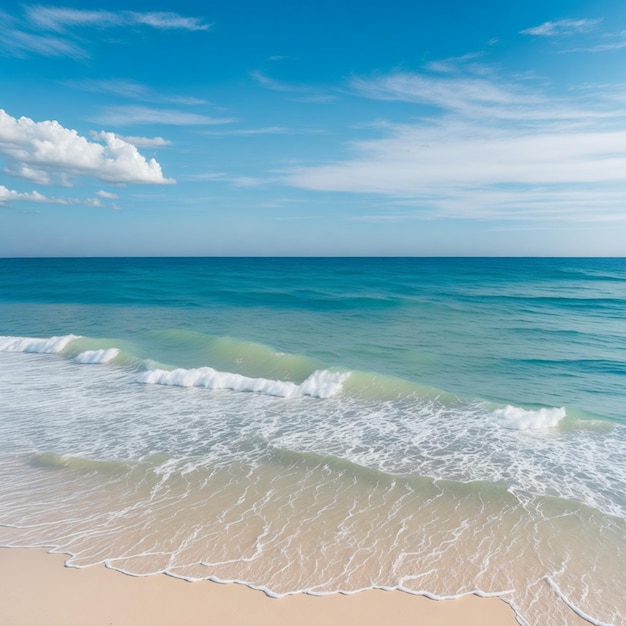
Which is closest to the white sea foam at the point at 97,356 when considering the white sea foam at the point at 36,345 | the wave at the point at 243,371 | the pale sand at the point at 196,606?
the wave at the point at 243,371

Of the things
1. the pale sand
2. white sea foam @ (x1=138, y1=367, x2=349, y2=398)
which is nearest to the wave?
white sea foam @ (x1=138, y1=367, x2=349, y2=398)

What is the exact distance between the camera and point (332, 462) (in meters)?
7.90

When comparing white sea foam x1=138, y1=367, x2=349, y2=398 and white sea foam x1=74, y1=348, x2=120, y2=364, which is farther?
white sea foam x1=74, y1=348, x2=120, y2=364

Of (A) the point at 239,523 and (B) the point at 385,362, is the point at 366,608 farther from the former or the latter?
(B) the point at 385,362

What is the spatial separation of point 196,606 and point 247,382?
323 inches

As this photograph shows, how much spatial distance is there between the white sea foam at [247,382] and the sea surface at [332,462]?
8 cm

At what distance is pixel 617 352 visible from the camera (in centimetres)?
1642

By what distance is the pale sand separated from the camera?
14.5 ft

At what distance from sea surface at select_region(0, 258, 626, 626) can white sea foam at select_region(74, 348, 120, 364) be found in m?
0.06

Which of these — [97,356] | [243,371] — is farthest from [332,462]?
[97,356]

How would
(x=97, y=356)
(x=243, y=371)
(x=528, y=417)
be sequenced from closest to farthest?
1. (x=528, y=417)
2. (x=243, y=371)
3. (x=97, y=356)

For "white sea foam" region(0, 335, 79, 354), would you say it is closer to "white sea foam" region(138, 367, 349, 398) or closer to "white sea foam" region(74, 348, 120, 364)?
"white sea foam" region(74, 348, 120, 364)

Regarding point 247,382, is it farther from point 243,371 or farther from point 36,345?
point 36,345

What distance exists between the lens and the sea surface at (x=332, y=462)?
525 cm
